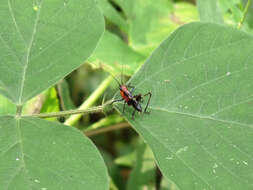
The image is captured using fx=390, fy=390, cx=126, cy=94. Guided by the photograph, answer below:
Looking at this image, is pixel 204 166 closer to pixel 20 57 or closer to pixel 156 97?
pixel 156 97

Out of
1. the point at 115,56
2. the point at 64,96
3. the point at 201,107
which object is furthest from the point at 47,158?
the point at 115,56

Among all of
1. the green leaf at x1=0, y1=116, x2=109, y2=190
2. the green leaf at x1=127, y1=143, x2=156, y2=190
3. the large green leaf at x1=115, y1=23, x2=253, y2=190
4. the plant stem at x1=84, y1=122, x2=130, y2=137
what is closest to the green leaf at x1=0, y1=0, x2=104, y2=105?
the green leaf at x1=0, y1=116, x2=109, y2=190

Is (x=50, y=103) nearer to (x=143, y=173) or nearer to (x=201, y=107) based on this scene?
(x=143, y=173)

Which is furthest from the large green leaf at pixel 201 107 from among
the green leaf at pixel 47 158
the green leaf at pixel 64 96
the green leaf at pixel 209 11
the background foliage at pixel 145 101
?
the green leaf at pixel 64 96

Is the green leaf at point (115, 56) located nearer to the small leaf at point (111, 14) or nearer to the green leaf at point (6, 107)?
the small leaf at point (111, 14)

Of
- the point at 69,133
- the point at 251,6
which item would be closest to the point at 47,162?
the point at 69,133

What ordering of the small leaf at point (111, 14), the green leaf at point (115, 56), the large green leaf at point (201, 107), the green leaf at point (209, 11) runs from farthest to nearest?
1. the small leaf at point (111, 14)
2. the green leaf at point (115, 56)
3. the green leaf at point (209, 11)
4. the large green leaf at point (201, 107)
